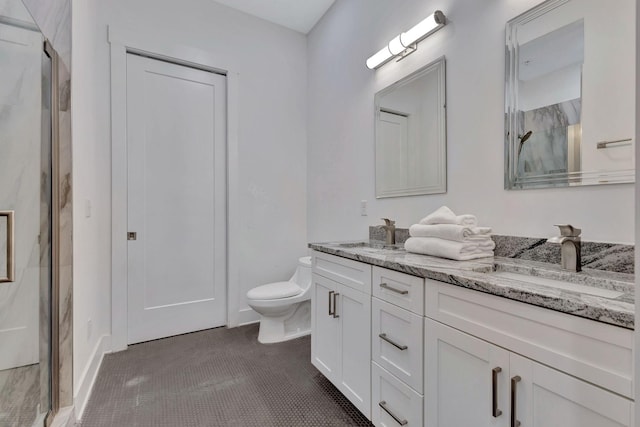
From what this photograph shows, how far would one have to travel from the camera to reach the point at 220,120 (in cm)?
274

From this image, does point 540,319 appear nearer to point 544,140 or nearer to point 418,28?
point 544,140

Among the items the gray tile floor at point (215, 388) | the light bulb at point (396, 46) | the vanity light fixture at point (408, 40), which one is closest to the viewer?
the gray tile floor at point (215, 388)

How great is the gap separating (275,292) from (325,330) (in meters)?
0.75

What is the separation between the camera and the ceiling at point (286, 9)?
8.73 ft

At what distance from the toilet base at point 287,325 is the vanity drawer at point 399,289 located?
1337mm

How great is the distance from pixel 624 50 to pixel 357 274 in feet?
4.27

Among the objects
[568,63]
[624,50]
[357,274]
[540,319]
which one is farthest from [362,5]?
[540,319]

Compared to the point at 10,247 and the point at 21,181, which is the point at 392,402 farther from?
the point at 21,181

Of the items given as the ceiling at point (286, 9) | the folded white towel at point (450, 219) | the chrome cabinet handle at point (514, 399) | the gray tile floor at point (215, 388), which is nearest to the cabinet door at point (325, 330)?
the gray tile floor at point (215, 388)

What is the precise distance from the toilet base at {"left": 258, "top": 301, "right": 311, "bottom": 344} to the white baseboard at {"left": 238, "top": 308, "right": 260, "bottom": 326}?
0.35 m

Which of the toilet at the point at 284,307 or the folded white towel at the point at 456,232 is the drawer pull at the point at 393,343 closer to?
the folded white towel at the point at 456,232

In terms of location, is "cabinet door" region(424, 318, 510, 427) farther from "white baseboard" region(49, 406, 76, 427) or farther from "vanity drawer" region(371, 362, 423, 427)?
"white baseboard" region(49, 406, 76, 427)

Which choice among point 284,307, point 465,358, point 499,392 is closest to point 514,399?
point 499,392

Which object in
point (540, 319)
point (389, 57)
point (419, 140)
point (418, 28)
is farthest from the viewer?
point (389, 57)
